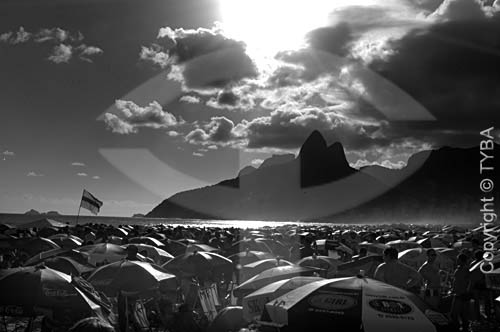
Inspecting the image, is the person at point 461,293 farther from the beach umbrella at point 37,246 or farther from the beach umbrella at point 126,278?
the beach umbrella at point 37,246

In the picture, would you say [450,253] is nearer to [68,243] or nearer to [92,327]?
[68,243]

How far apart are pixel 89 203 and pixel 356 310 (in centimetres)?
3421

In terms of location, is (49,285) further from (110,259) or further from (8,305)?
(110,259)

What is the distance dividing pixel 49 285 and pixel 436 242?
23479mm

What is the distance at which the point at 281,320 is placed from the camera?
642 centimetres

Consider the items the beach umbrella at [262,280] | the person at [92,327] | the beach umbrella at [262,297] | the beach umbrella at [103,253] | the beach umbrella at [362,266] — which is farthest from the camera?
the beach umbrella at [103,253]

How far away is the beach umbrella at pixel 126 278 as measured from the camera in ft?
32.3

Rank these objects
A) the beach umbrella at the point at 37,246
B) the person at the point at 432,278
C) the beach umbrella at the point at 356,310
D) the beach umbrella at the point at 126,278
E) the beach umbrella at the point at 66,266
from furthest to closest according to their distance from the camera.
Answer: the beach umbrella at the point at 37,246, the person at the point at 432,278, the beach umbrella at the point at 66,266, the beach umbrella at the point at 126,278, the beach umbrella at the point at 356,310

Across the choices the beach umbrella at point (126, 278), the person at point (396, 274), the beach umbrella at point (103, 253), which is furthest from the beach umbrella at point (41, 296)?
the beach umbrella at point (103, 253)

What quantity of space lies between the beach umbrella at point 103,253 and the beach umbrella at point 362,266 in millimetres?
6427

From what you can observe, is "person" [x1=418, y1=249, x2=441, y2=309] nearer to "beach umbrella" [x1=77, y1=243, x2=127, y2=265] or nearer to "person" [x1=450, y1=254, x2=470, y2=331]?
"person" [x1=450, y1=254, x2=470, y2=331]

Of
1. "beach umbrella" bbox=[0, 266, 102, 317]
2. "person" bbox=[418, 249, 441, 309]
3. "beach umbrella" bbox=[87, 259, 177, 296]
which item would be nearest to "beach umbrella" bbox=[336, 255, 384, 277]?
"person" bbox=[418, 249, 441, 309]

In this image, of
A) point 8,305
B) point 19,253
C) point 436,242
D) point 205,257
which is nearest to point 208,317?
point 205,257

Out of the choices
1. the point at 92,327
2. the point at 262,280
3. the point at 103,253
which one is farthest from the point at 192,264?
the point at 92,327
